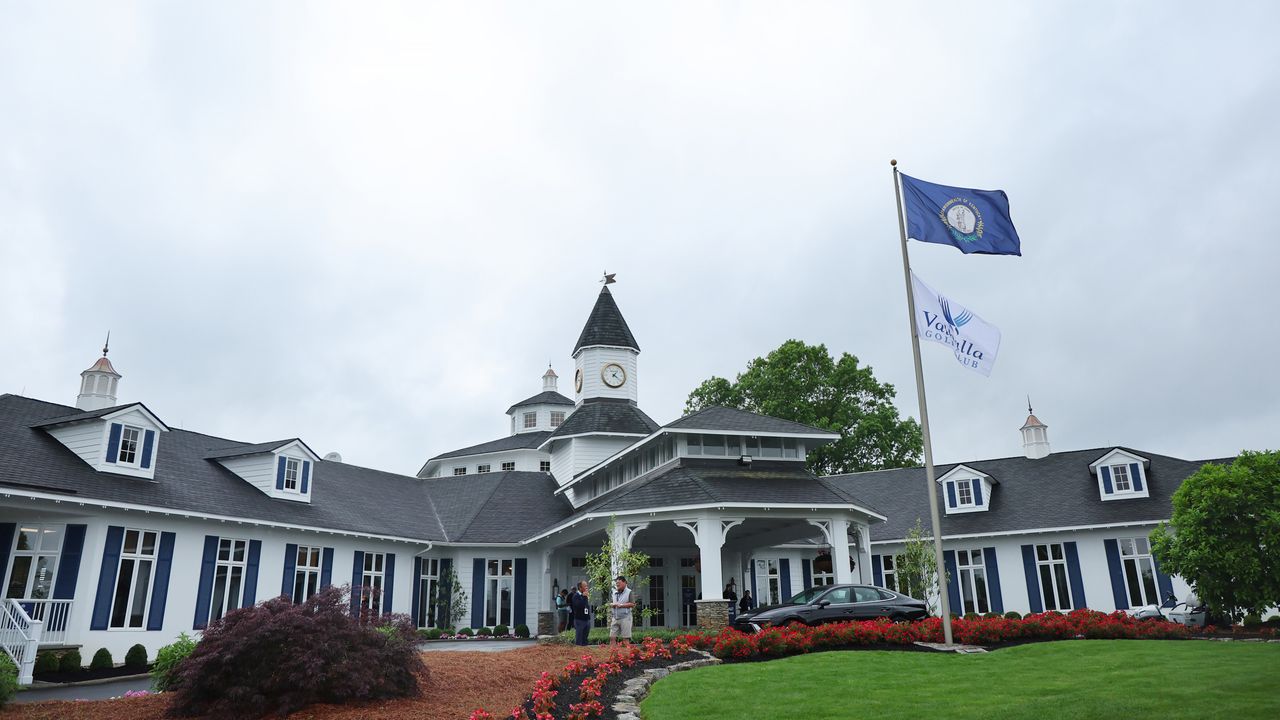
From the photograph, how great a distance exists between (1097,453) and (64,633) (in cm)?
3531

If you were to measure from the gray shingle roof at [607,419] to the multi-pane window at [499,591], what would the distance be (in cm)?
687

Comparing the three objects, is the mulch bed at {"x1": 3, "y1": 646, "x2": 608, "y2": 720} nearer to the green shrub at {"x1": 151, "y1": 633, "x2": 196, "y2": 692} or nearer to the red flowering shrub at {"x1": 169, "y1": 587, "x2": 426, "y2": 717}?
the red flowering shrub at {"x1": 169, "y1": 587, "x2": 426, "y2": 717}

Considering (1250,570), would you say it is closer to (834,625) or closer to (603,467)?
(834,625)

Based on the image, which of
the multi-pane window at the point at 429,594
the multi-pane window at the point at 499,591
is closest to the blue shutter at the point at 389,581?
the multi-pane window at the point at 429,594

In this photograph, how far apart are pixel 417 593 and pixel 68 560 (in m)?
14.0

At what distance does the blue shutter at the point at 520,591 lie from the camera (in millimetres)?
31891

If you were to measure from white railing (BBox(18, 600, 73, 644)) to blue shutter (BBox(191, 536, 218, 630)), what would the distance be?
3.38 m

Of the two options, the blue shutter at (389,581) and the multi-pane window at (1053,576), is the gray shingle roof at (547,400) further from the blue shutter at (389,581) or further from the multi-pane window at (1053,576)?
the multi-pane window at (1053,576)

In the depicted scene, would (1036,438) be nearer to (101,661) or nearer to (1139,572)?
(1139,572)

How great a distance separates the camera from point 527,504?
118 feet

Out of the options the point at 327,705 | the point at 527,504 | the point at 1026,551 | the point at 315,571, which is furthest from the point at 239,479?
the point at 1026,551

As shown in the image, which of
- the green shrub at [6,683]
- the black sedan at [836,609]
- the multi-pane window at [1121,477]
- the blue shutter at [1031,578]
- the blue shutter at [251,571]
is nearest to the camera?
the green shrub at [6,683]

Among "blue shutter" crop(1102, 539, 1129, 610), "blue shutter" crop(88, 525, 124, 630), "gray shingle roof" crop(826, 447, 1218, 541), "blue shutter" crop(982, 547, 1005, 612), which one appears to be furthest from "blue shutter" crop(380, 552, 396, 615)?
"blue shutter" crop(1102, 539, 1129, 610)

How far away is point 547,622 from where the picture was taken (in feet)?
99.6
